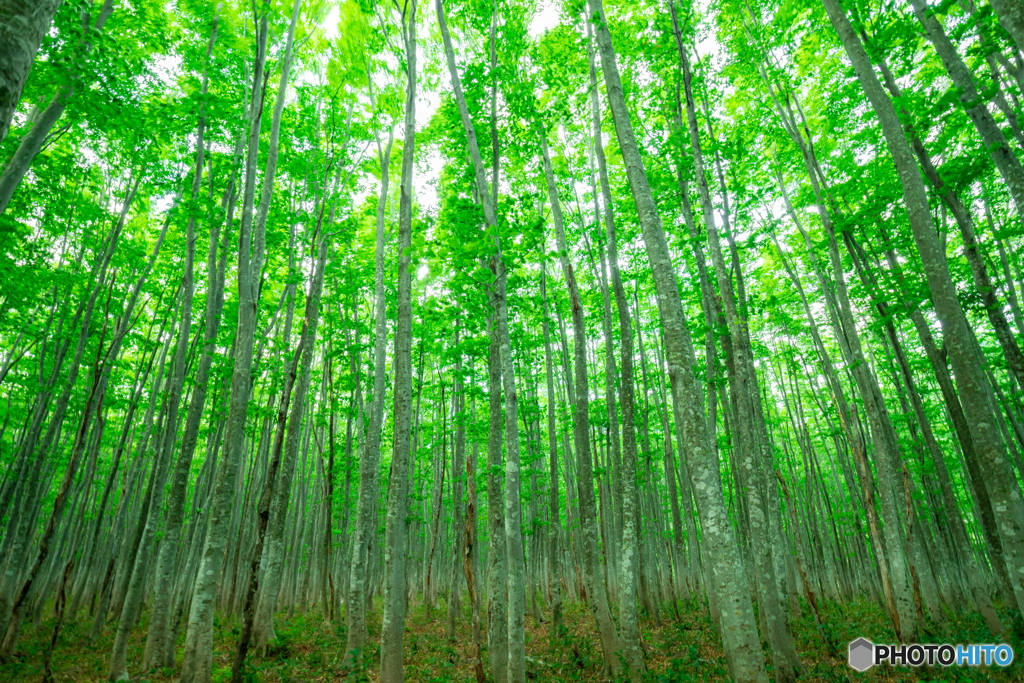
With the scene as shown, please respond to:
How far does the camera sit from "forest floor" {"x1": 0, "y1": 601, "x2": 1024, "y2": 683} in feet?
26.3

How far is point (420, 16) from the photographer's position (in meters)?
11.1

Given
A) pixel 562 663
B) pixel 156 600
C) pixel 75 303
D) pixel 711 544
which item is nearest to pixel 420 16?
pixel 75 303

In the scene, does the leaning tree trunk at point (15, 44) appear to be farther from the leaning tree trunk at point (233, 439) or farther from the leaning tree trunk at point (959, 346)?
the leaning tree trunk at point (959, 346)

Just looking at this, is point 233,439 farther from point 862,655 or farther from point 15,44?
point 862,655

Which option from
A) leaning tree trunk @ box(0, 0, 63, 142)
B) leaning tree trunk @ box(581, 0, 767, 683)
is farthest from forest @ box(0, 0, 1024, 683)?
leaning tree trunk @ box(0, 0, 63, 142)

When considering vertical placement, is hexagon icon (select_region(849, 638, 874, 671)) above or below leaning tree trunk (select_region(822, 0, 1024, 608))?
below

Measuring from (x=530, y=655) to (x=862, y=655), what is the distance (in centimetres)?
657

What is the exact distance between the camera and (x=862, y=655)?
908cm

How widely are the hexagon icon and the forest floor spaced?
189 millimetres

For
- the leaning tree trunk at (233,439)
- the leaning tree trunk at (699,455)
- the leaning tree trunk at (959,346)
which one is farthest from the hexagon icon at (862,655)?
the leaning tree trunk at (233,439)

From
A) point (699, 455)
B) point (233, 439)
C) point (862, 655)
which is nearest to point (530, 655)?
point (862, 655)

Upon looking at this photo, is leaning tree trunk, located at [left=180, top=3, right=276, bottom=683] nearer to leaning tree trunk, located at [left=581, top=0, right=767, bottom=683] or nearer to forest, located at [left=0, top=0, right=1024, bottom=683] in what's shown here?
forest, located at [left=0, top=0, right=1024, bottom=683]

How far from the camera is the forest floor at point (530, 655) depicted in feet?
26.3

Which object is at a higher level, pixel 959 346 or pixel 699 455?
pixel 959 346
